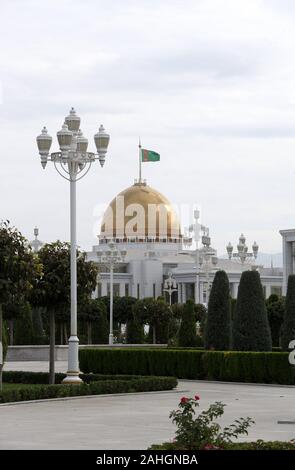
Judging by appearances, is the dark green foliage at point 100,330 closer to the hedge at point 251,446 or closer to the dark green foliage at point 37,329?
the dark green foliage at point 37,329

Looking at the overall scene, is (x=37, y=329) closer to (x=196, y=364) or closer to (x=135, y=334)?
(x=135, y=334)

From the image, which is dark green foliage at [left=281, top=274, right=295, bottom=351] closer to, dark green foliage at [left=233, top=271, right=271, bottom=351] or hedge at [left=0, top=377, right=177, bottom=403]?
dark green foliage at [left=233, top=271, right=271, bottom=351]

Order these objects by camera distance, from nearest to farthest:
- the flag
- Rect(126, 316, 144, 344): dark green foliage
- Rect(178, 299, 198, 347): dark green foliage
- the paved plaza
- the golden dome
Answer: the paved plaza
Rect(178, 299, 198, 347): dark green foliage
Rect(126, 316, 144, 344): dark green foliage
the flag
the golden dome

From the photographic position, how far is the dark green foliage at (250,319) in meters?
32.6

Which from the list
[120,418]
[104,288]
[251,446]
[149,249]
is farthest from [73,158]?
[149,249]

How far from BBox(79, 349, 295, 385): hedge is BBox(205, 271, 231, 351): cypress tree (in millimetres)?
1366

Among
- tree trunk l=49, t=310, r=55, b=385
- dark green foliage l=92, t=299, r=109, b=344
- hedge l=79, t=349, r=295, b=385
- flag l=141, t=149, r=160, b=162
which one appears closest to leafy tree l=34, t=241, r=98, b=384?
tree trunk l=49, t=310, r=55, b=385

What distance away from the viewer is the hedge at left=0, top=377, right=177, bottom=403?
2245cm

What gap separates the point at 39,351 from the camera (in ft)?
167

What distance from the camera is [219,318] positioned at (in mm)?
34094

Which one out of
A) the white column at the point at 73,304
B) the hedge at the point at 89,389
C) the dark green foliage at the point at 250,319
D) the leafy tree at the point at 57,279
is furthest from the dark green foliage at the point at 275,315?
the white column at the point at 73,304
